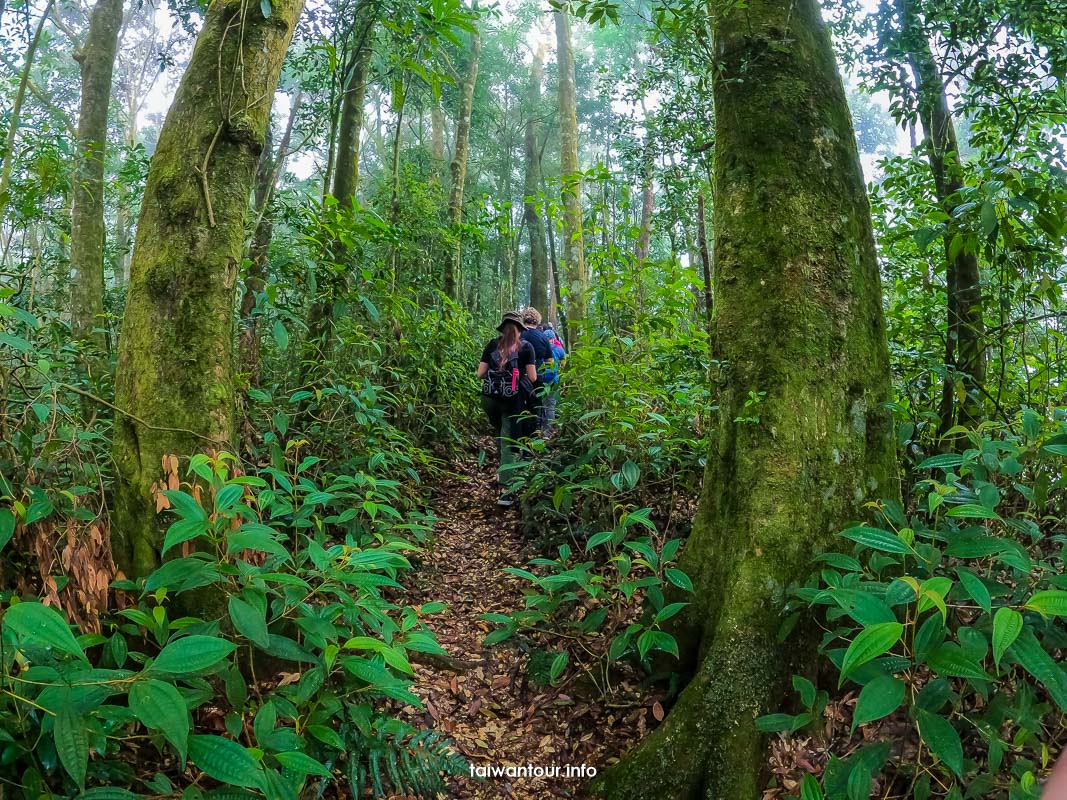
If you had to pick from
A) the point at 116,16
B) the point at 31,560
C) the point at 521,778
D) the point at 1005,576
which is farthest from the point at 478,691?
the point at 116,16

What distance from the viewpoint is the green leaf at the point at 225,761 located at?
4.66 ft

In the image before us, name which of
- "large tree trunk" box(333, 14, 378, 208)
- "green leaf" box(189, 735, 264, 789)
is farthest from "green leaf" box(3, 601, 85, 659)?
"large tree trunk" box(333, 14, 378, 208)

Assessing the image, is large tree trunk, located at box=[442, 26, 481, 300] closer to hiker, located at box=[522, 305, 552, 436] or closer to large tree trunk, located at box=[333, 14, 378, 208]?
hiker, located at box=[522, 305, 552, 436]

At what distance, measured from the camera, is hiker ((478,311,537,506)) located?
5953 mm

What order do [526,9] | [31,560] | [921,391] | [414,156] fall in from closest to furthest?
[31,560] → [921,391] → [414,156] → [526,9]

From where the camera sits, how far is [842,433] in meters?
2.58

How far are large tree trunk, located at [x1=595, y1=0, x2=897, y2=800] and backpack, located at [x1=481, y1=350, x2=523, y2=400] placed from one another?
3161 mm

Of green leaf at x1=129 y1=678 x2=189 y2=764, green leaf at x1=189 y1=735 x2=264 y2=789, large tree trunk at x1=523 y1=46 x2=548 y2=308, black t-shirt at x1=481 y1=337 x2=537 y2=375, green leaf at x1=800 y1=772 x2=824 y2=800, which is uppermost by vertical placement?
large tree trunk at x1=523 y1=46 x2=548 y2=308

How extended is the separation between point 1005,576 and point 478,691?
240cm

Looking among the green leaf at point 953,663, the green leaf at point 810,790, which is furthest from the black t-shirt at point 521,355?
the green leaf at point 953,663

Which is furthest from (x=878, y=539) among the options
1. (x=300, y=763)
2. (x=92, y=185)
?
(x=92, y=185)

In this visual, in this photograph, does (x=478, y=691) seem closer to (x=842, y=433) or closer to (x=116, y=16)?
(x=842, y=433)

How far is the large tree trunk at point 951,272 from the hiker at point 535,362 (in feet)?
10.3

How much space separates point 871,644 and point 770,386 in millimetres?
1343
